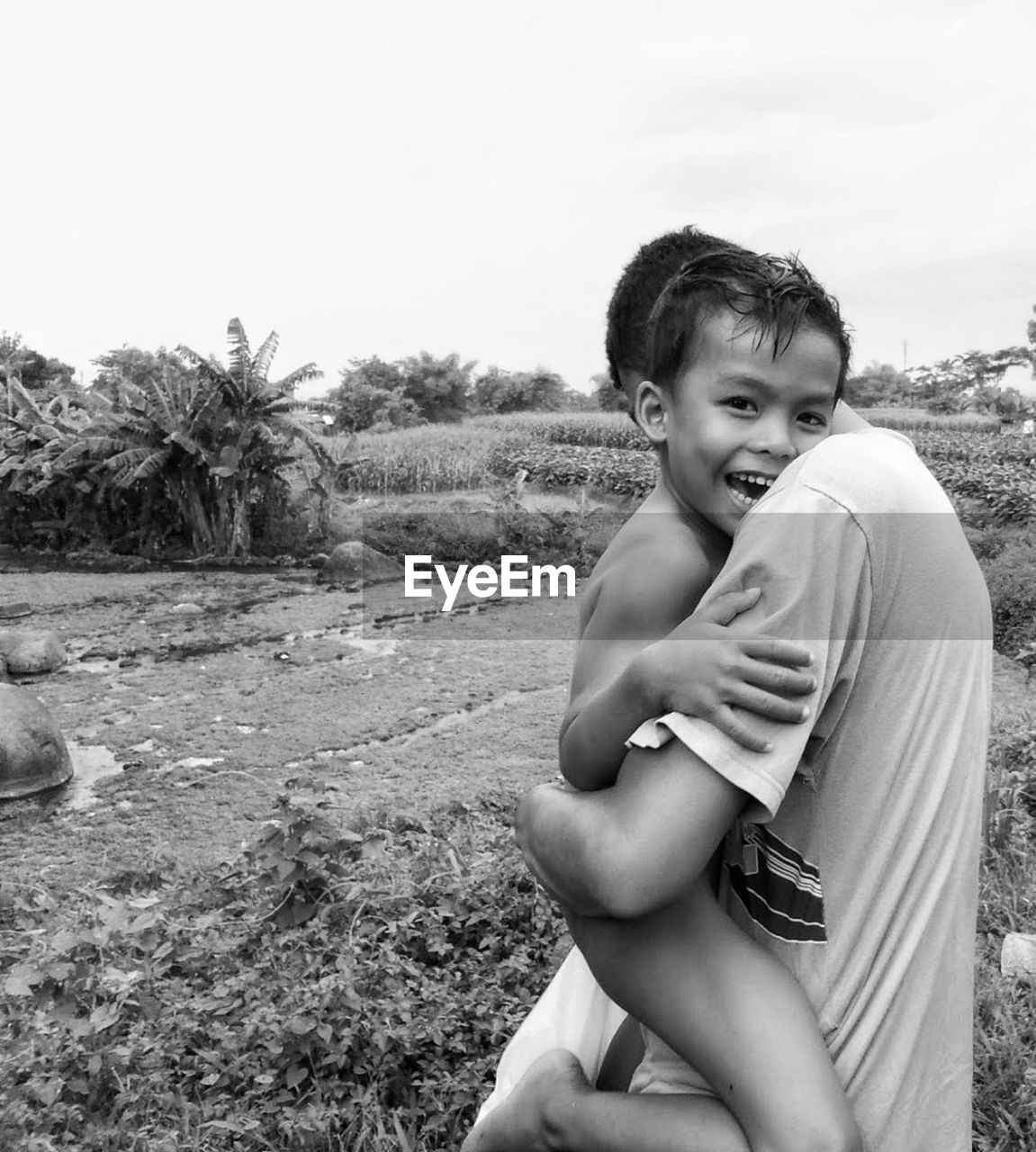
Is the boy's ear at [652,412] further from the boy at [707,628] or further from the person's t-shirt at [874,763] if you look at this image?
the person's t-shirt at [874,763]

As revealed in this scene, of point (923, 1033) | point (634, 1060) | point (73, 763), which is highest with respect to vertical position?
point (923, 1033)

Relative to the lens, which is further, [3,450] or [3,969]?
[3,450]

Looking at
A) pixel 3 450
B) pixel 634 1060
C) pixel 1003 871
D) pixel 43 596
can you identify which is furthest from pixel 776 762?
pixel 3 450

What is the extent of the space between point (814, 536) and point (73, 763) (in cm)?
574

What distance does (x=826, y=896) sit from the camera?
103 centimetres

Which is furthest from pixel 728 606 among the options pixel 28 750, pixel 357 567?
pixel 357 567

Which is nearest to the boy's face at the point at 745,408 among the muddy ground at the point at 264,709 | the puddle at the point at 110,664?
the muddy ground at the point at 264,709

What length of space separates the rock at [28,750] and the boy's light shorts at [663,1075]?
501 centimetres

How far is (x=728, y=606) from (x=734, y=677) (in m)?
0.07

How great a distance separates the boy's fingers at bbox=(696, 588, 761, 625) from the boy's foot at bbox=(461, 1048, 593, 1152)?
0.54 meters

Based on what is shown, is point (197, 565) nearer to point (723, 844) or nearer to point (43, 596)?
point (43, 596)

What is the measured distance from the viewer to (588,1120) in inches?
45.4

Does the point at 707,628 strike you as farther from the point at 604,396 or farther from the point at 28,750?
the point at 604,396

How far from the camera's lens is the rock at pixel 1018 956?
261cm
